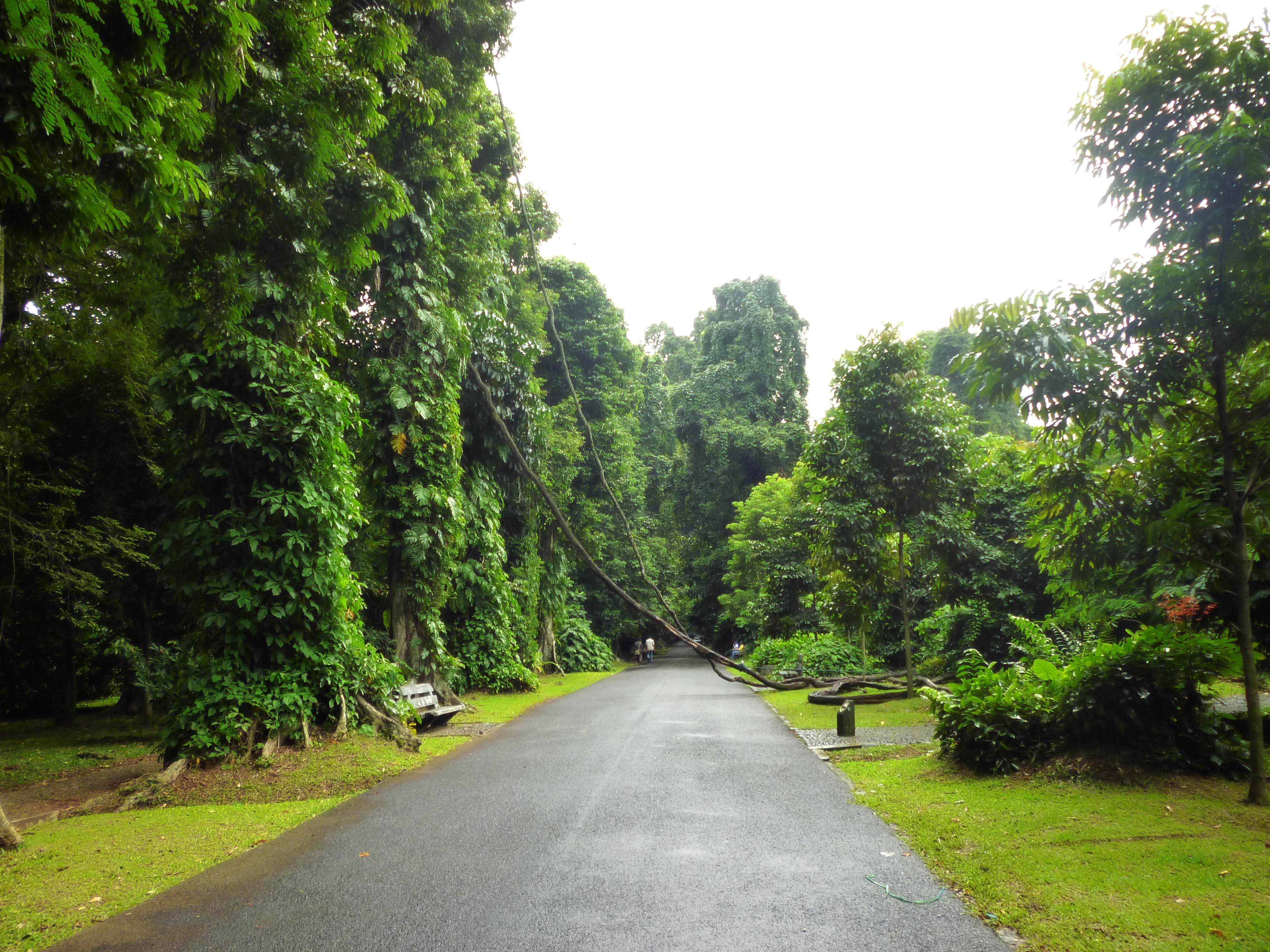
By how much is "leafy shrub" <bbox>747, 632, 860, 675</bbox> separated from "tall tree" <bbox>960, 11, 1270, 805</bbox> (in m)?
16.4

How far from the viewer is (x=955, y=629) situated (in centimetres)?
1881

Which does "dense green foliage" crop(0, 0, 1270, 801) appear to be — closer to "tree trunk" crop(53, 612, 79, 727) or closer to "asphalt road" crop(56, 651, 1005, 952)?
"tree trunk" crop(53, 612, 79, 727)

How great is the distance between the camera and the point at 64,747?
42.6 feet

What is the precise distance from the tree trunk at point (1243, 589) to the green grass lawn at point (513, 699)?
10701 mm

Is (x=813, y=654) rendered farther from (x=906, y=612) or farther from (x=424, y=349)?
(x=424, y=349)

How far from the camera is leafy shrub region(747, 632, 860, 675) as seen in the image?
75.3 ft

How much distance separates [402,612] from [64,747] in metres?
5.70

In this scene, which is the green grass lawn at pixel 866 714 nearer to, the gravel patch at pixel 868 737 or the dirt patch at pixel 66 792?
the gravel patch at pixel 868 737

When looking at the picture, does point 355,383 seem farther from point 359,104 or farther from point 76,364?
point 359,104

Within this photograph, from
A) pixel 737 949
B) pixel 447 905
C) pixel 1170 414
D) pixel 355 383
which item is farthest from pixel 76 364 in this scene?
pixel 1170 414

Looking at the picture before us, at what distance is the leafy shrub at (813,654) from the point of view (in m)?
22.9

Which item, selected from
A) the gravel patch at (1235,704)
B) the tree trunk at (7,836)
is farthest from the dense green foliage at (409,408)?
the tree trunk at (7,836)

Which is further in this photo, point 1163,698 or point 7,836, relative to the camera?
point 1163,698

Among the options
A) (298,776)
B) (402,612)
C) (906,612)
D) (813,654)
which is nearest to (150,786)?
(298,776)
